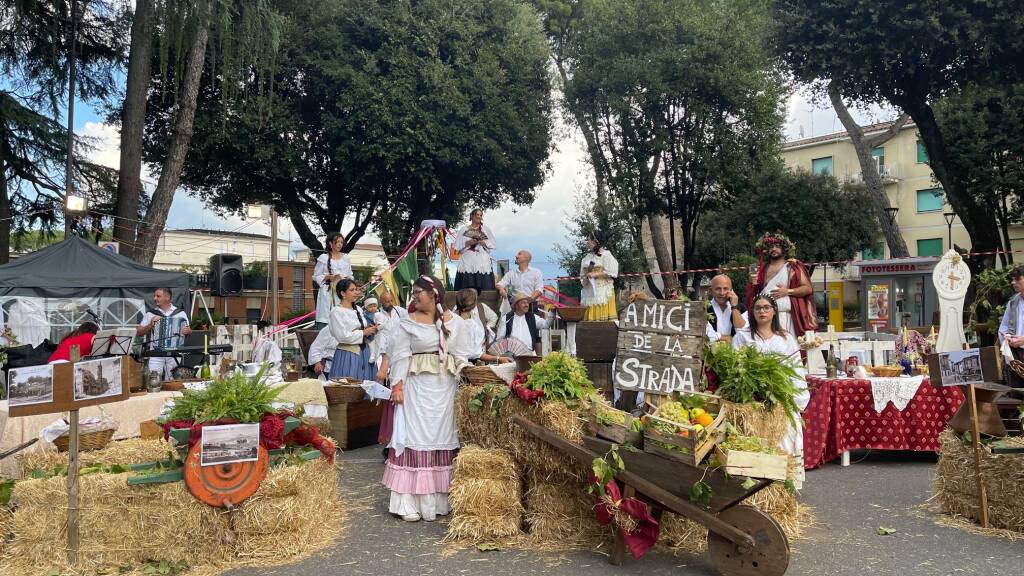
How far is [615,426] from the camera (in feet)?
17.2

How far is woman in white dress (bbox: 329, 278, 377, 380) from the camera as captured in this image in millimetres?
9852

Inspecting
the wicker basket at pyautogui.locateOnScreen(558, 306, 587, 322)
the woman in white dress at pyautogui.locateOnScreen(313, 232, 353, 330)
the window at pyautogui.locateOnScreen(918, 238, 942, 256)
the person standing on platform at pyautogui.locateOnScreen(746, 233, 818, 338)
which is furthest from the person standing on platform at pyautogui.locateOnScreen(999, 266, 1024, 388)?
the window at pyautogui.locateOnScreen(918, 238, 942, 256)

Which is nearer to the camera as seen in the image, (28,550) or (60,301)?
(28,550)

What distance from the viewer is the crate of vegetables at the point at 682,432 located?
4621 millimetres

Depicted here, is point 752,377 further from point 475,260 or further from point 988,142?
point 988,142

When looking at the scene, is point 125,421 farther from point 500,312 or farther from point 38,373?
point 500,312

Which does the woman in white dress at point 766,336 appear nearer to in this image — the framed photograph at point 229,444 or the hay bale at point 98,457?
the framed photograph at point 229,444

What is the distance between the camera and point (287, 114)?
2319 centimetres

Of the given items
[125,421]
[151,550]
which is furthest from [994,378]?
[125,421]

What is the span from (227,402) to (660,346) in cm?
298

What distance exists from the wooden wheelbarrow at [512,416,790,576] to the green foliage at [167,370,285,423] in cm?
248

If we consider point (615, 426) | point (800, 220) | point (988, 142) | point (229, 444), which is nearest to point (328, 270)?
point (229, 444)

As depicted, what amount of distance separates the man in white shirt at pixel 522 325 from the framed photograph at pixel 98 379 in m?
6.70

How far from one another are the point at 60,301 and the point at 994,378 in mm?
15203
